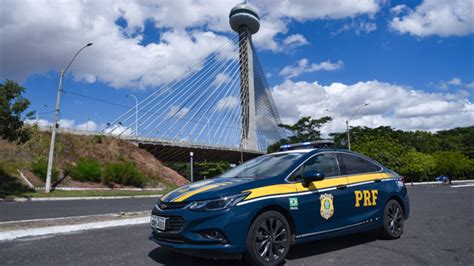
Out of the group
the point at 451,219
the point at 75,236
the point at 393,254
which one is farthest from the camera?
the point at 451,219

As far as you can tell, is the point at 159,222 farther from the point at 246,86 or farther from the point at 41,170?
the point at 246,86

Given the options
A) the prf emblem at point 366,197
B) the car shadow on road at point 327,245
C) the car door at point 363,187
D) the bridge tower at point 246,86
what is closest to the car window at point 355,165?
the car door at point 363,187

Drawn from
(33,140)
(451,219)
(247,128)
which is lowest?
(451,219)

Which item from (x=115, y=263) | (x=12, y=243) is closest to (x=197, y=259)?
(x=115, y=263)

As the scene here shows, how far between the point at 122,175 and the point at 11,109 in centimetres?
1213

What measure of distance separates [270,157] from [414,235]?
118 inches

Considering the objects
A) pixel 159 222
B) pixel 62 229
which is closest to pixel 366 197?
pixel 159 222

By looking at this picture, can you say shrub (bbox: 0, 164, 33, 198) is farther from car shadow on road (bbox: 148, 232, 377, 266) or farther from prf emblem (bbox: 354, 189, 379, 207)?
prf emblem (bbox: 354, 189, 379, 207)

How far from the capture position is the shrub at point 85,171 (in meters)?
25.6

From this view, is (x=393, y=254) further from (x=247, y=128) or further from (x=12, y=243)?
(x=247, y=128)

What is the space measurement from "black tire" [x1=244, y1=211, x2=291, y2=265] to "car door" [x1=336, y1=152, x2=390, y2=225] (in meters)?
1.38

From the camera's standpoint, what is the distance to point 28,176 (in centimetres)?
2291

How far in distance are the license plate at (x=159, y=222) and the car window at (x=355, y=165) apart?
2.89m

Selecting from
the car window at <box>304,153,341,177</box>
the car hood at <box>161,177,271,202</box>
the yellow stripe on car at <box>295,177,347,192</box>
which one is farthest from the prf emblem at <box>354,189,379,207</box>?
the car hood at <box>161,177,271,202</box>
